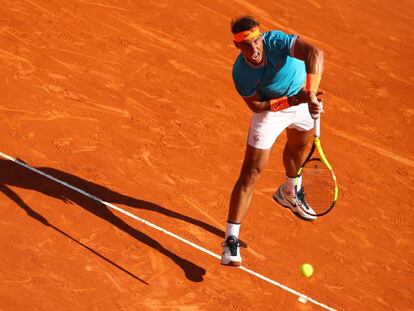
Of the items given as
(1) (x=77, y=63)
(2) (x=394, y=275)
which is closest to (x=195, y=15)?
(1) (x=77, y=63)

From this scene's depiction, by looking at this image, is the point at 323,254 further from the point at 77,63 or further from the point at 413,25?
the point at 413,25

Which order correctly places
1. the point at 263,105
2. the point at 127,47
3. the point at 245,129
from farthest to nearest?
the point at 127,47, the point at 245,129, the point at 263,105

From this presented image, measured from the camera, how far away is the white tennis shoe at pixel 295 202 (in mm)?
7996

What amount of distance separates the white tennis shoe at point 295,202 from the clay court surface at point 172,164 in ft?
0.44

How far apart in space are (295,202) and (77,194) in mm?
2339

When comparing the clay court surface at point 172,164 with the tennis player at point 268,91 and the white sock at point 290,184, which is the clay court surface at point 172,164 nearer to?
the white sock at point 290,184

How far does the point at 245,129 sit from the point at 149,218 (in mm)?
2081

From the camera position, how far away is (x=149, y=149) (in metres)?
8.79

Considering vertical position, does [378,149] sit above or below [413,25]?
below

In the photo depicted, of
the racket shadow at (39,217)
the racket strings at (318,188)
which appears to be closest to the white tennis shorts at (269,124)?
the racket strings at (318,188)

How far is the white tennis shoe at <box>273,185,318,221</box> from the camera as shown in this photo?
26.2 ft

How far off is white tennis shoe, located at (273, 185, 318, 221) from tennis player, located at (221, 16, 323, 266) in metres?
0.57

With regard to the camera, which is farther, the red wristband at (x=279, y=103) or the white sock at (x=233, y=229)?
the white sock at (x=233, y=229)

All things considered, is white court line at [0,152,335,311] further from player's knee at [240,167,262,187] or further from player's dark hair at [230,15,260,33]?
player's dark hair at [230,15,260,33]
